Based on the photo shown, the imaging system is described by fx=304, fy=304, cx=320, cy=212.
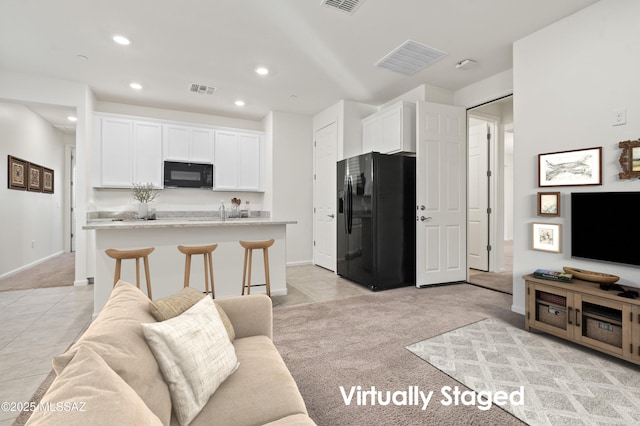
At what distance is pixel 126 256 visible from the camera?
2.76 metres

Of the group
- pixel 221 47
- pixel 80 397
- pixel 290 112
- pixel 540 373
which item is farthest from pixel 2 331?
pixel 290 112

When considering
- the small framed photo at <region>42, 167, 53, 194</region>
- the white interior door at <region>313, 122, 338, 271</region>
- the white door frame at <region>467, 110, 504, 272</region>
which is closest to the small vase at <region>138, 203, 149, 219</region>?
the small framed photo at <region>42, 167, 53, 194</region>

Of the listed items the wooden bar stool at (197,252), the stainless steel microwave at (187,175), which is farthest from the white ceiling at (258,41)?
the wooden bar stool at (197,252)

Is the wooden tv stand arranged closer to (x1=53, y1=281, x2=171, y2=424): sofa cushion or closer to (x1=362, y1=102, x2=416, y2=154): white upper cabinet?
(x1=362, y1=102, x2=416, y2=154): white upper cabinet

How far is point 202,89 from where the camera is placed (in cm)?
461

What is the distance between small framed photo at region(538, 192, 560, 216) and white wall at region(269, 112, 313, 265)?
12.5ft

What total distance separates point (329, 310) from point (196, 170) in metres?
3.61

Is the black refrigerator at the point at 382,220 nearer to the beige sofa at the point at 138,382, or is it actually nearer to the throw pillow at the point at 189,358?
the beige sofa at the point at 138,382

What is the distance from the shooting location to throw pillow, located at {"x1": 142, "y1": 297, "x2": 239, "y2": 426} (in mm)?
1059

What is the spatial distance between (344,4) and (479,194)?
4017mm

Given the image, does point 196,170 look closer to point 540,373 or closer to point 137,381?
point 137,381

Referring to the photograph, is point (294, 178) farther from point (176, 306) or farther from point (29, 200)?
point (29, 200)

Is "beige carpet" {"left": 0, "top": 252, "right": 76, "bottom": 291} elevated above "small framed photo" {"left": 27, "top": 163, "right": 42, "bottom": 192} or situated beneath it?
situated beneath

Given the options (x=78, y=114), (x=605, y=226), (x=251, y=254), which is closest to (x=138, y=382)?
(x=251, y=254)
